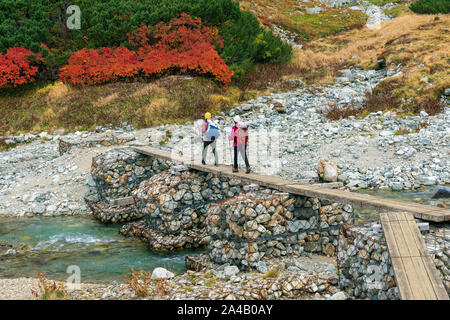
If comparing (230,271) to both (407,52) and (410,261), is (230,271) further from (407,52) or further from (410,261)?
(407,52)

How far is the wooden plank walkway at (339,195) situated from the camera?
774 cm

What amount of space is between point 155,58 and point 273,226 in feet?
72.5

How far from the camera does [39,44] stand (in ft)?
101

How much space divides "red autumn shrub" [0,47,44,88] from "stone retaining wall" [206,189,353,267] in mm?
23949

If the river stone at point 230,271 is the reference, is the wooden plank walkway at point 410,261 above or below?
above

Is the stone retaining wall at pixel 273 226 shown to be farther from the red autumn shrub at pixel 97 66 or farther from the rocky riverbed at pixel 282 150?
the red autumn shrub at pixel 97 66

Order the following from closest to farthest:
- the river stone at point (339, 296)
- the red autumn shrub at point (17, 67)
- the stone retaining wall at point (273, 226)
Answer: the river stone at point (339, 296) → the stone retaining wall at point (273, 226) → the red autumn shrub at point (17, 67)

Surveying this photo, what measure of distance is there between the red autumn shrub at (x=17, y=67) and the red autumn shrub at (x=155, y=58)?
2.19 m

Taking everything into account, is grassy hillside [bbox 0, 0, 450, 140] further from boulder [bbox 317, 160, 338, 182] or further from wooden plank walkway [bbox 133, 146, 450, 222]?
wooden plank walkway [bbox 133, 146, 450, 222]

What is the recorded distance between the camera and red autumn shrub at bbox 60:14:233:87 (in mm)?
29734

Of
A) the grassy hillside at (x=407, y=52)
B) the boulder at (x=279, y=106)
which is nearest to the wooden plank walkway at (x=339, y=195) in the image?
the boulder at (x=279, y=106)

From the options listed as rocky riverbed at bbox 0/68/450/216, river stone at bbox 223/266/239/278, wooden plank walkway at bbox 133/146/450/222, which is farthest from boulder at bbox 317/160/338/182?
river stone at bbox 223/266/239/278

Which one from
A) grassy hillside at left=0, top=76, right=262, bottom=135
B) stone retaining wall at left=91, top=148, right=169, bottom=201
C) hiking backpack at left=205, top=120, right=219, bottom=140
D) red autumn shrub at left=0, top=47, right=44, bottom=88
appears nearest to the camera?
hiking backpack at left=205, top=120, right=219, bottom=140
